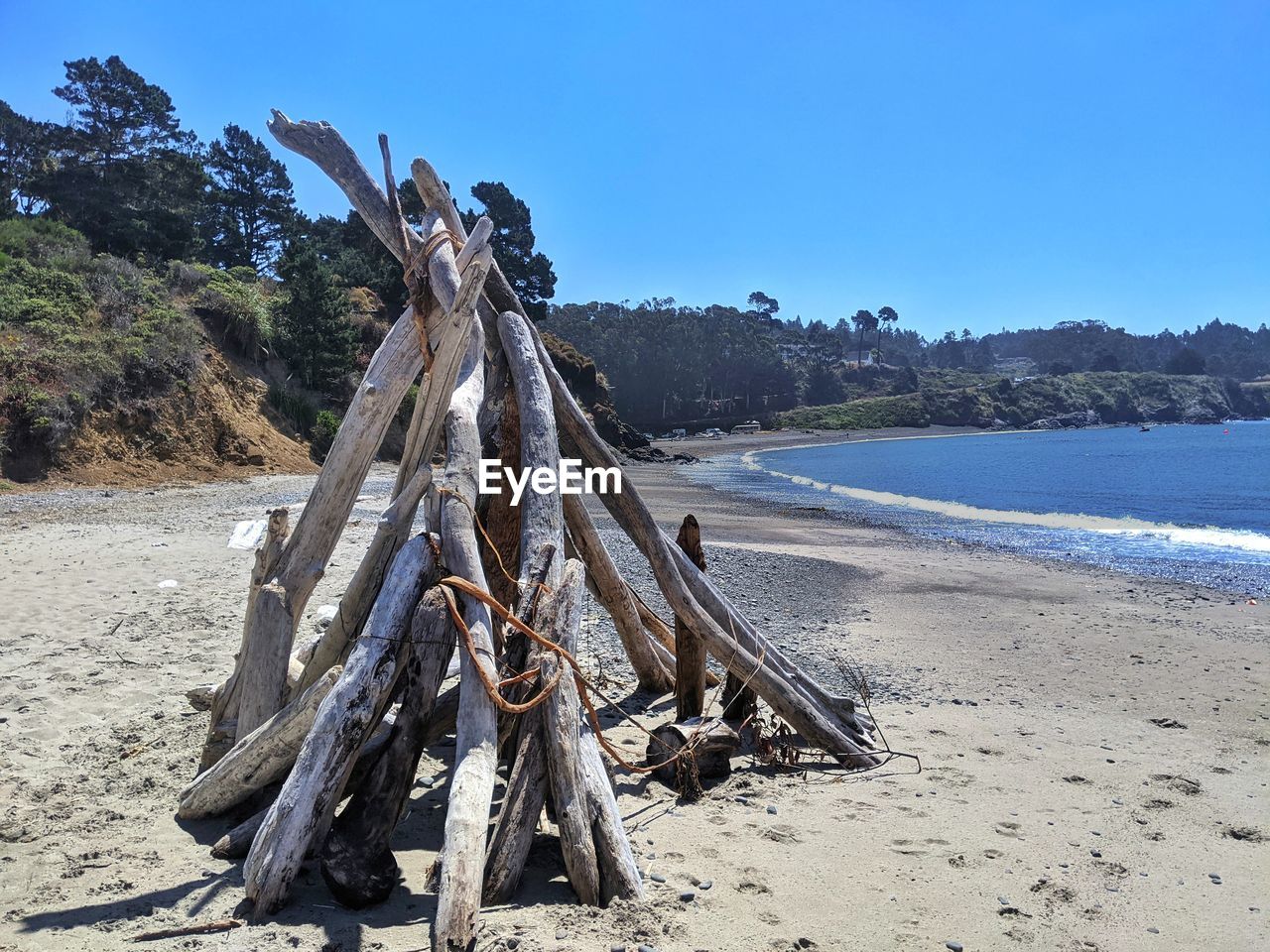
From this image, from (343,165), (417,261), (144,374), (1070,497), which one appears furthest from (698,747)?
(1070,497)

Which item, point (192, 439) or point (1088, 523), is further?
point (1088, 523)

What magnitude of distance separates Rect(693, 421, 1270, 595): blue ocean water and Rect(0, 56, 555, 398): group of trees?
16770mm

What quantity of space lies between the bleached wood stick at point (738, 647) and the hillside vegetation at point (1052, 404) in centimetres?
9523

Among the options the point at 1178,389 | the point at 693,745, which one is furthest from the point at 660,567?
the point at 1178,389

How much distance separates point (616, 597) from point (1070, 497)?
31.8 meters

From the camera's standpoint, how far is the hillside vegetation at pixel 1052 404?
361 feet

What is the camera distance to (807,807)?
15.4 ft

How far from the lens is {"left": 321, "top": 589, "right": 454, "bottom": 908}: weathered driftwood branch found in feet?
11.0

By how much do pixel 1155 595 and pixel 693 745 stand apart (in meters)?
10.9

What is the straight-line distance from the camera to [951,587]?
13.1 metres

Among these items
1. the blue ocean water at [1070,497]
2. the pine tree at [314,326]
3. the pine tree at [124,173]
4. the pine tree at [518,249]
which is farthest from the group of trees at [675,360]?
the pine tree at [314,326]

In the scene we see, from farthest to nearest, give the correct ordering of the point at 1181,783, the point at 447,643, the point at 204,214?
the point at 204,214, the point at 1181,783, the point at 447,643

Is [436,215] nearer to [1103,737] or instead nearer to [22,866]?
[22,866]

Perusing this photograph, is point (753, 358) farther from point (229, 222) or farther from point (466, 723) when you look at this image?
point (466, 723)
